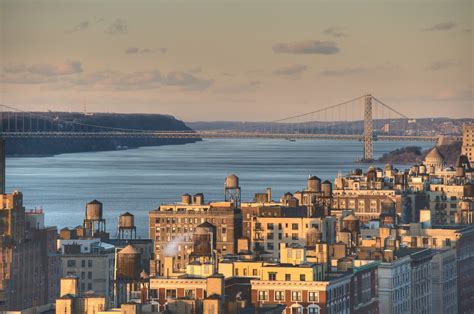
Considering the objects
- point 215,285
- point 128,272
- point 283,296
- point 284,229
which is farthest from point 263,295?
point 284,229

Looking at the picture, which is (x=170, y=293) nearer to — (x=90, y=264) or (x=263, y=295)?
(x=263, y=295)

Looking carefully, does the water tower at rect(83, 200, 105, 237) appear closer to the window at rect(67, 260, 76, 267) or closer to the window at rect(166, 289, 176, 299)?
the window at rect(67, 260, 76, 267)

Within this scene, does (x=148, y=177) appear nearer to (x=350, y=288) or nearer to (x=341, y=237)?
(x=341, y=237)

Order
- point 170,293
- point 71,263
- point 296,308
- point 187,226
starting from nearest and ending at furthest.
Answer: point 170,293 → point 296,308 → point 71,263 → point 187,226

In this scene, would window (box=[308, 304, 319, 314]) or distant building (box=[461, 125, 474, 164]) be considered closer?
window (box=[308, 304, 319, 314])

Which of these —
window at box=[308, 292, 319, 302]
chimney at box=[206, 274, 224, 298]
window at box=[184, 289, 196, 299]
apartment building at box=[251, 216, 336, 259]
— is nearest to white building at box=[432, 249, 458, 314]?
apartment building at box=[251, 216, 336, 259]

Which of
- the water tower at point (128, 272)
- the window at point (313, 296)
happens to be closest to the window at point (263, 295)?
the window at point (313, 296)

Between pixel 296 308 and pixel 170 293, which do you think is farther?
pixel 296 308

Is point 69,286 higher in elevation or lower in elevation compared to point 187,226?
lower

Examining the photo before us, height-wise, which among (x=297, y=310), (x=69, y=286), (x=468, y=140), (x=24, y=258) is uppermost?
(x=468, y=140)

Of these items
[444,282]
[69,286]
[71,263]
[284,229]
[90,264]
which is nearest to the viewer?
[69,286]

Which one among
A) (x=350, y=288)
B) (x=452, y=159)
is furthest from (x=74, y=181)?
(x=350, y=288)
